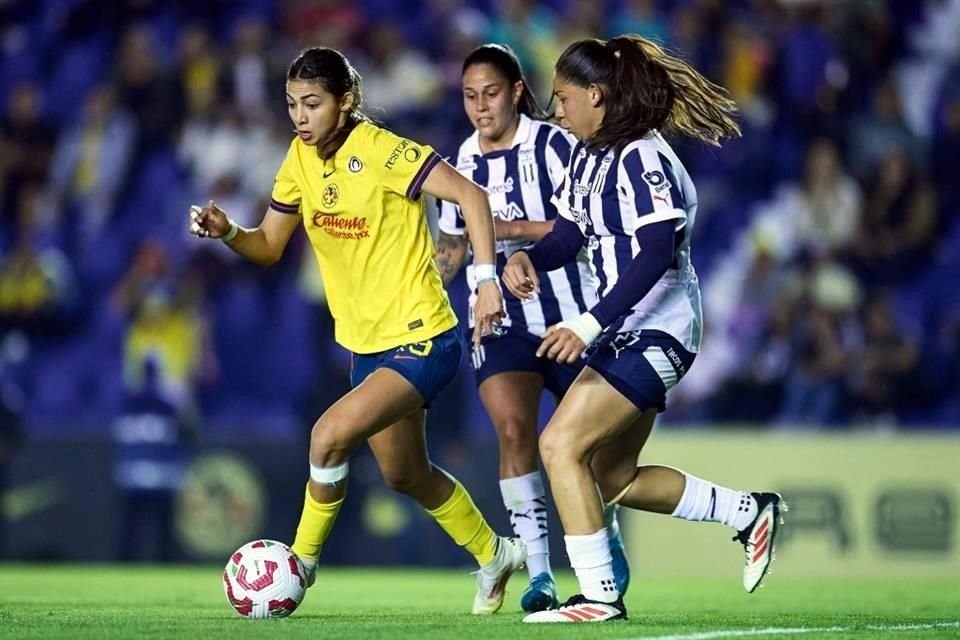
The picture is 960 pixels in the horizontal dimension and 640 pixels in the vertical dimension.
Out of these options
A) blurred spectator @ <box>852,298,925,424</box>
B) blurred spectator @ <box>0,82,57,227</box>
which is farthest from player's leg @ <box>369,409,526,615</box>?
blurred spectator @ <box>0,82,57,227</box>

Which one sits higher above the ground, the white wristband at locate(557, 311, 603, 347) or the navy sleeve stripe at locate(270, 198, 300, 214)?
the navy sleeve stripe at locate(270, 198, 300, 214)

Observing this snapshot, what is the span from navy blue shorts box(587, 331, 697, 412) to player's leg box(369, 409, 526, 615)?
3.01 ft

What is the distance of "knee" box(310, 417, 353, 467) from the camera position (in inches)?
224

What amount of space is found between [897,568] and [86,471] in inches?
232

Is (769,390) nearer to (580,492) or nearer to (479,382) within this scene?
(479,382)

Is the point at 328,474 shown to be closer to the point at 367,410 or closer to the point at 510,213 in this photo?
the point at 367,410

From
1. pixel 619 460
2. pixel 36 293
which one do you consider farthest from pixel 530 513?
pixel 36 293

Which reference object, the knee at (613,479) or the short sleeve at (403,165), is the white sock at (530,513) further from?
the short sleeve at (403,165)

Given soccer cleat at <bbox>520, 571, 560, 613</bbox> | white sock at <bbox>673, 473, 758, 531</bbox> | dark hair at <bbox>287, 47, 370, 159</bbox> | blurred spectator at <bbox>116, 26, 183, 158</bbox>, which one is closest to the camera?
dark hair at <bbox>287, 47, 370, 159</bbox>

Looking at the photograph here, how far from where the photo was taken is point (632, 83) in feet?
18.4

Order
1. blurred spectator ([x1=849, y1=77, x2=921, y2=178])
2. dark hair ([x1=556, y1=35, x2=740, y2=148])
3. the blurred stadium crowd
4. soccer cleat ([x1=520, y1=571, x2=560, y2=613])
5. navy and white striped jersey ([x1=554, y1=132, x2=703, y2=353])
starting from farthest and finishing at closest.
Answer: blurred spectator ([x1=849, y1=77, x2=921, y2=178])
the blurred stadium crowd
soccer cleat ([x1=520, y1=571, x2=560, y2=613])
dark hair ([x1=556, y1=35, x2=740, y2=148])
navy and white striped jersey ([x1=554, y1=132, x2=703, y2=353])

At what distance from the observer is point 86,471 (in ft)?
37.5

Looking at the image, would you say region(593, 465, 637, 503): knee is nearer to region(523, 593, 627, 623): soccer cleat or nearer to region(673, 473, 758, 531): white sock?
region(673, 473, 758, 531): white sock

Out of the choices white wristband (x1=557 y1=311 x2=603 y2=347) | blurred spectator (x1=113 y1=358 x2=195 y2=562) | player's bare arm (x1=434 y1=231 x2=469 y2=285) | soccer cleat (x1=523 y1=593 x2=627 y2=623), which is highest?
player's bare arm (x1=434 y1=231 x2=469 y2=285)
